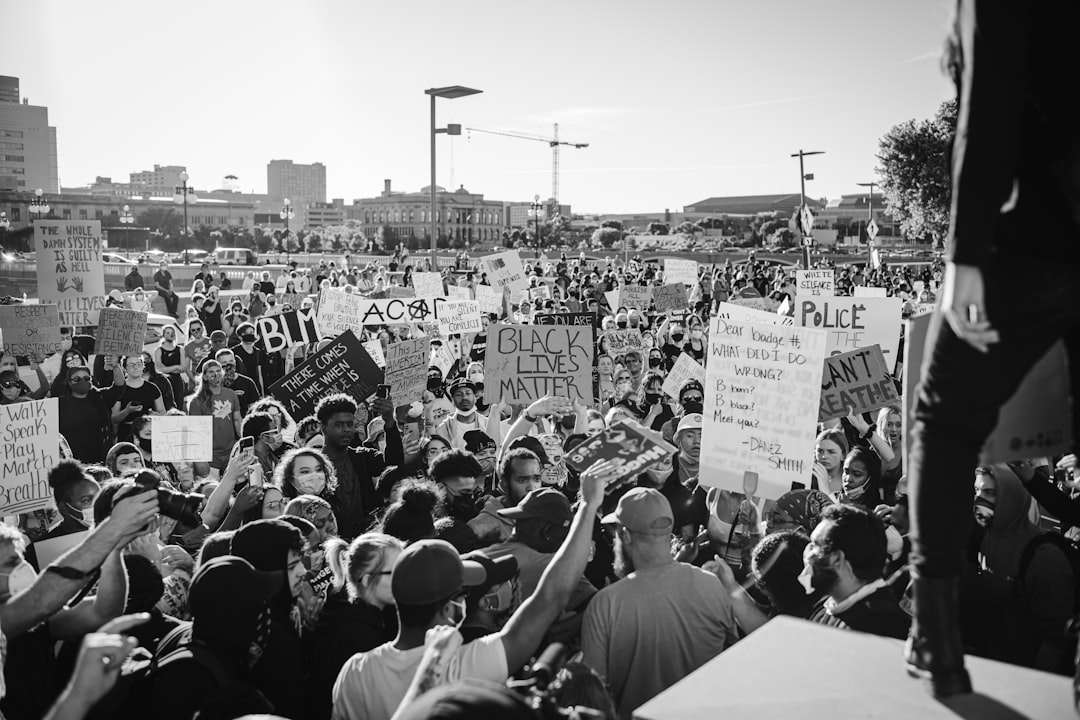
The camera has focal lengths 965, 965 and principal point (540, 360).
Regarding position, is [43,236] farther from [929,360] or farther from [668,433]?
[929,360]

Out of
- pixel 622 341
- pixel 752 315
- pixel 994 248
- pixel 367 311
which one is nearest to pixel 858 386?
pixel 752 315

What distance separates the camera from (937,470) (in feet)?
6.16

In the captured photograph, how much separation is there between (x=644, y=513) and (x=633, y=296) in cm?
1537

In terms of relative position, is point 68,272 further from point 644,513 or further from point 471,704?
point 471,704

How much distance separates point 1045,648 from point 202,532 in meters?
4.33

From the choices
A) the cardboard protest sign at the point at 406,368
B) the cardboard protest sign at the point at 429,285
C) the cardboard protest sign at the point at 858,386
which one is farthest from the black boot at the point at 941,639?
the cardboard protest sign at the point at 429,285

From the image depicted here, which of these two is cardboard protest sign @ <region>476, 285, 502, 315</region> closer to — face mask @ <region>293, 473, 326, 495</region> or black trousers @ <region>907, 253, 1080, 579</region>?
face mask @ <region>293, 473, 326, 495</region>

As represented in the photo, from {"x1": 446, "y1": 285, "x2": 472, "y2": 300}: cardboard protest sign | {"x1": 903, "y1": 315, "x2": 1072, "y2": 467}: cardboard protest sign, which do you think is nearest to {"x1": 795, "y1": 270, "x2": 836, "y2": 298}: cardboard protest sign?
{"x1": 446, "y1": 285, "x2": 472, "y2": 300}: cardboard protest sign

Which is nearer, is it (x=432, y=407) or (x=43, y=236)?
(x=432, y=407)

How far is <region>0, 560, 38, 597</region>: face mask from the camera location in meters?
3.52

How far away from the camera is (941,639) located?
191 centimetres

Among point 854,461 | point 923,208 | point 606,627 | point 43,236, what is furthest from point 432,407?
point 923,208

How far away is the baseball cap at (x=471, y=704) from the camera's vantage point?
157cm

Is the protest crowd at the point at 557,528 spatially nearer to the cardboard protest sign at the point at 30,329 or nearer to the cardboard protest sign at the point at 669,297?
the cardboard protest sign at the point at 30,329
